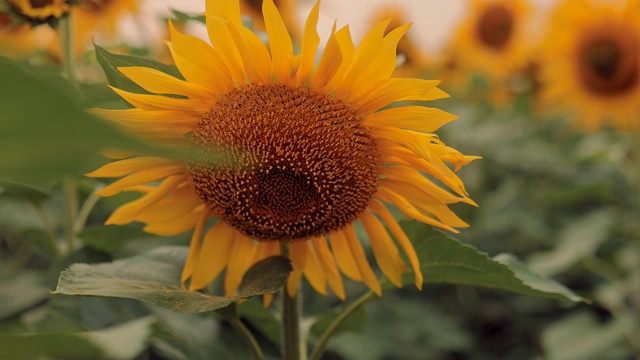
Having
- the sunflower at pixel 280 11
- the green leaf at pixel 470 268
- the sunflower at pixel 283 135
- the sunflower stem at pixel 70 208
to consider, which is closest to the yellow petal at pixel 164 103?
the sunflower at pixel 283 135

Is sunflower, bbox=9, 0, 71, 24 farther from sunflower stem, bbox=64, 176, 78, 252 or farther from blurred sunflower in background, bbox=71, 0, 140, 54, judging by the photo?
blurred sunflower in background, bbox=71, 0, 140, 54

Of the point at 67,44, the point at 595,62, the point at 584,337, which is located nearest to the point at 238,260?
the point at 67,44

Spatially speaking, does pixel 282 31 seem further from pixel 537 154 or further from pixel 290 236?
pixel 537 154

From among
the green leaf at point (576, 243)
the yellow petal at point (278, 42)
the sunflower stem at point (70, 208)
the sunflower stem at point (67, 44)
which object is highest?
the yellow petal at point (278, 42)

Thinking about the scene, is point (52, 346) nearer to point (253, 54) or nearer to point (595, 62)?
point (253, 54)

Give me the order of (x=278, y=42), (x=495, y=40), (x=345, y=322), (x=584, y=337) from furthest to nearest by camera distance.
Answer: (x=495, y=40), (x=584, y=337), (x=345, y=322), (x=278, y=42)

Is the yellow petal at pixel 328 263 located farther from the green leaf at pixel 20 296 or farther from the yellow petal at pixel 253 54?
the green leaf at pixel 20 296

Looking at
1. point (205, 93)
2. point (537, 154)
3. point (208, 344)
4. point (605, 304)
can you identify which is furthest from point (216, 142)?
point (537, 154)
